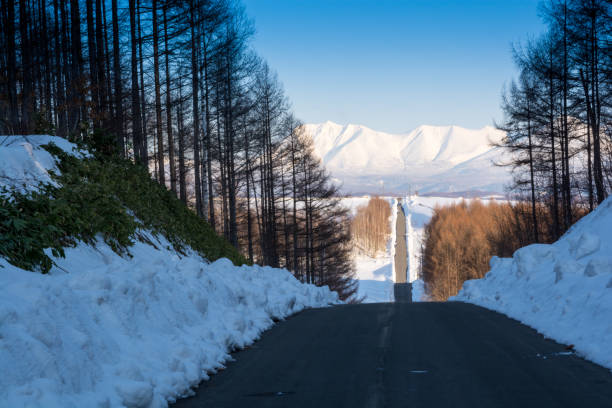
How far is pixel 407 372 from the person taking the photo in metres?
6.95

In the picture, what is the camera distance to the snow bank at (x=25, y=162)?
1010cm

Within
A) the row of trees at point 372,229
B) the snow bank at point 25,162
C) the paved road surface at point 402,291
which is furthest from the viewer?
the row of trees at point 372,229

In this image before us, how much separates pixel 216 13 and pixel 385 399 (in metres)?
23.5

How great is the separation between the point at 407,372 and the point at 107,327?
3.61 metres

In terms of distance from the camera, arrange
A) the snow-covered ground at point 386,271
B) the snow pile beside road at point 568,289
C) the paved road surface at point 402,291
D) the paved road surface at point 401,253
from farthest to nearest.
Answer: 1. the paved road surface at point 401,253
2. the snow-covered ground at point 386,271
3. the paved road surface at point 402,291
4. the snow pile beside road at point 568,289

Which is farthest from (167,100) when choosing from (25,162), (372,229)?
(372,229)

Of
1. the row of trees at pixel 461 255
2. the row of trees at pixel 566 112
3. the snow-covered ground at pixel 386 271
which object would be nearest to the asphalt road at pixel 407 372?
the row of trees at pixel 566 112

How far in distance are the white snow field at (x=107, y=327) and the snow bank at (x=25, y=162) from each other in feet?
0.10

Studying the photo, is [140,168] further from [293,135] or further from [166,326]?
[293,135]

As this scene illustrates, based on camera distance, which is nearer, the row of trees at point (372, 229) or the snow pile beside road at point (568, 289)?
the snow pile beside road at point (568, 289)

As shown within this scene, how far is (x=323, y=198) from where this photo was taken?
3778 centimetres

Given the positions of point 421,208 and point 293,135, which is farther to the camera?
point 421,208

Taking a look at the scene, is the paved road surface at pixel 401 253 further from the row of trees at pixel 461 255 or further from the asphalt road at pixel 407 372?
the asphalt road at pixel 407 372

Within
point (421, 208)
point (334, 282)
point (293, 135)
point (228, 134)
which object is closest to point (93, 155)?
point (228, 134)
